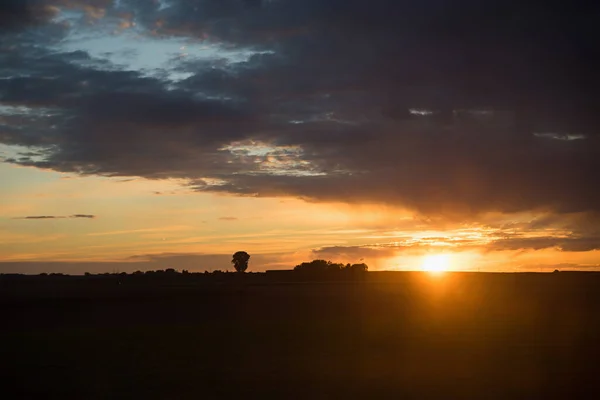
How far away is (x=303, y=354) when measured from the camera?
31953mm

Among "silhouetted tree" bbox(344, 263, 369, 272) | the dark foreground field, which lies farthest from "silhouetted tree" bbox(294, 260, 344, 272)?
the dark foreground field

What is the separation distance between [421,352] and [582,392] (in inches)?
376

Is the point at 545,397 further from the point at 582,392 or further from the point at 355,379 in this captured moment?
the point at 355,379

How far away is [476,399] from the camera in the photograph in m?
23.2

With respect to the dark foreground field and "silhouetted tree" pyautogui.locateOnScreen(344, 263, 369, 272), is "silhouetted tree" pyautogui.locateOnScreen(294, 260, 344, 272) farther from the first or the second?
the dark foreground field

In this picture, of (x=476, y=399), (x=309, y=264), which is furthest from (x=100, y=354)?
(x=309, y=264)

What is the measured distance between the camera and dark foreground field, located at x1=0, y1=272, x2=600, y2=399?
25.0 meters

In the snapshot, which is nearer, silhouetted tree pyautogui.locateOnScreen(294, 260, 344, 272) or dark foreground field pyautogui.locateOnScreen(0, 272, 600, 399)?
dark foreground field pyautogui.locateOnScreen(0, 272, 600, 399)

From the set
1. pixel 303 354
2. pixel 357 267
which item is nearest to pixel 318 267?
pixel 357 267

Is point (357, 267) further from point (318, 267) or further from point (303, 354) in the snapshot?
point (303, 354)

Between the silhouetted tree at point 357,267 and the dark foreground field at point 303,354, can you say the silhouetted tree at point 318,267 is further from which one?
the dark foreground field at point 303,354

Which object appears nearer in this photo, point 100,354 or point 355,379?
point 355,379

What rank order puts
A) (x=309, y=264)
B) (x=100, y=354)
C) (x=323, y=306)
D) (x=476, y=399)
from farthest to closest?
(x=309, y=264)
(x=323, y=306)
(x=100, y=354)
(x=476, y=399)

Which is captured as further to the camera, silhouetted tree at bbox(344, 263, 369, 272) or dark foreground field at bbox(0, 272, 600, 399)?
silhouetted tree at bbox(344, 263, 369, 272)
